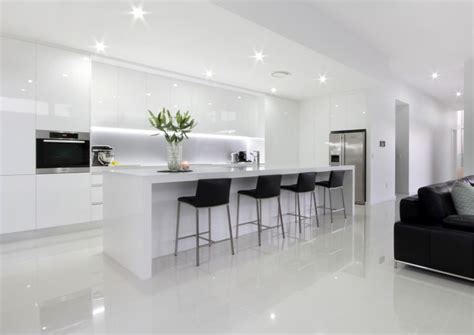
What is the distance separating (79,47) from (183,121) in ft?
7.55

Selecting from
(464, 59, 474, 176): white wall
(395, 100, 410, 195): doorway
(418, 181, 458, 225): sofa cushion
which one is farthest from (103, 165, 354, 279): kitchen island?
(395, 100, 410, 195): doorway

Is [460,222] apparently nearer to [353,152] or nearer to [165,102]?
[353,152]

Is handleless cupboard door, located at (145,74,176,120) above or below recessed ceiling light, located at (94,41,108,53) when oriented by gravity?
below

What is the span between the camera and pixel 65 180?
4.06 meters

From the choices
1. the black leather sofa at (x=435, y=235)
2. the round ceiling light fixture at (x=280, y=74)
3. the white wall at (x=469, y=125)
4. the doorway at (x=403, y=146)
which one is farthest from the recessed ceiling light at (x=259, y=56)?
the doorway at (x=403, y=146)

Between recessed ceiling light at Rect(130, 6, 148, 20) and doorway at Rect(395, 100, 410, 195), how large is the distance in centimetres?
702

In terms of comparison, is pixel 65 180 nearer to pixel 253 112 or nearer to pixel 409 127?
pixel 253 112

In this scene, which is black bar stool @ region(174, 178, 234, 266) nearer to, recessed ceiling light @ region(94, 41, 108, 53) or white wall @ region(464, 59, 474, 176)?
recessed ceiling light @ region(94, 41, 108, 53)

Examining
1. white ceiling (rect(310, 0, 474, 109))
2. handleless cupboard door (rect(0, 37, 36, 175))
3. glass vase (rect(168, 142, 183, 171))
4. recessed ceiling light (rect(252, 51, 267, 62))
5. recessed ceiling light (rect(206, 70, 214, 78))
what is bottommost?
glass vase (rect(168, 142, 183, 171))

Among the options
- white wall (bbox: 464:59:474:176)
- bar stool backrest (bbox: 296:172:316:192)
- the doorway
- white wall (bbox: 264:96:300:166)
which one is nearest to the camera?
bar stool backrest (bbox: 296:172:316:192)

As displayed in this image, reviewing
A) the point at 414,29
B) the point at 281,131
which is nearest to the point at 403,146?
the point at 281,131

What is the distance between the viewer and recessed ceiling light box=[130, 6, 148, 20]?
9.76 ft

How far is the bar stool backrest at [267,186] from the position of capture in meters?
3.47

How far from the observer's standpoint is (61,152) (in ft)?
13.2
